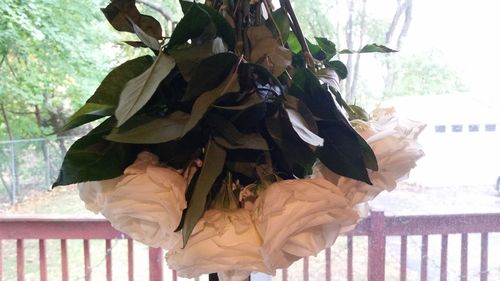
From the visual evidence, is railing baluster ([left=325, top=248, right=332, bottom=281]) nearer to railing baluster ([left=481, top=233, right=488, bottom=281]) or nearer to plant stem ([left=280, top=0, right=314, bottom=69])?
railing baluster ([left=481, top=233, right=488, bottom=281])

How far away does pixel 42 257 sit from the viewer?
106cm

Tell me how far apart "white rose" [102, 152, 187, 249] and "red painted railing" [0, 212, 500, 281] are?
0.74m

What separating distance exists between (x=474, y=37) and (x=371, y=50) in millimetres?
748

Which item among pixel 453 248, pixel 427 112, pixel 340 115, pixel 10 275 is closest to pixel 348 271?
pixel 453 248

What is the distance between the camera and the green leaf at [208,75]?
0.33 m

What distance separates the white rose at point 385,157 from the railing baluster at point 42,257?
0.95 m

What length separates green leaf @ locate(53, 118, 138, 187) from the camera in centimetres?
35

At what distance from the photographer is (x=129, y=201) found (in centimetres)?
33

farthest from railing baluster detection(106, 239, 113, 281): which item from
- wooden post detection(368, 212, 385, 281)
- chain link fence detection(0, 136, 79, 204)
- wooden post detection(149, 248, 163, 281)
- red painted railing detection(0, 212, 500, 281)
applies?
wooden post detection(368, 212, 385, 281)

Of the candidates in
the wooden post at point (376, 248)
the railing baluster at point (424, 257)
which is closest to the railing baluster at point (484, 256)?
the railing baluster at point (424, 257)

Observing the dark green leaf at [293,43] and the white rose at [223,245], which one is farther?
the dark green leaf at [293,43]

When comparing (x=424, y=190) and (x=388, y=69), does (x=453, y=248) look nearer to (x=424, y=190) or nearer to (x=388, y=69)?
(x=424, y=190)

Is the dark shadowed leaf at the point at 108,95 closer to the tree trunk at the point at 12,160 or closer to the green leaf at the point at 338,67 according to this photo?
the green leaf at the point at 338,67

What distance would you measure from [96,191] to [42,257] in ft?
2.79
